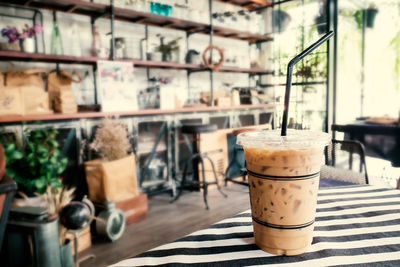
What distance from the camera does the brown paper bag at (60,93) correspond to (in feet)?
8.57

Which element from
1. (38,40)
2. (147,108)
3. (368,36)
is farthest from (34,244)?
(368,36)

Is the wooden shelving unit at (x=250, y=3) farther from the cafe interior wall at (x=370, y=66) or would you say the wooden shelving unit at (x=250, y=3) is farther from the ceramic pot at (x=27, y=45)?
the ceramic pot at (x=27, y=45)

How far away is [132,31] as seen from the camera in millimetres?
3762

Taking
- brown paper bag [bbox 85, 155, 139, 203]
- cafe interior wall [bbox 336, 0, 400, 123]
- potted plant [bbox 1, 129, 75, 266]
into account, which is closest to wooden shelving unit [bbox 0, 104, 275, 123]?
potted plant [bbox 1, 129, 75, 266]

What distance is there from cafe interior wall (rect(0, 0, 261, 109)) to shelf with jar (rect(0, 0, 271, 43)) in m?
0.10

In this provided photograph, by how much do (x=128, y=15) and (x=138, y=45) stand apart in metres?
0.44

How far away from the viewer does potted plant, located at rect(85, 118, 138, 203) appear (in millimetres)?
2424

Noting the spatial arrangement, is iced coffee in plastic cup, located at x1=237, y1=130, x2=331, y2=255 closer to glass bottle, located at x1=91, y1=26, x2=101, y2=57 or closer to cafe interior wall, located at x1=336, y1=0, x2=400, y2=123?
glass bottle, located at x1=91, y1=26, x2=101, y2=57

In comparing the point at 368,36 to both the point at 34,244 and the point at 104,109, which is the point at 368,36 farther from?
the point at 34,244

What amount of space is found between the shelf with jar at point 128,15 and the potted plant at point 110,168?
127 centimetres

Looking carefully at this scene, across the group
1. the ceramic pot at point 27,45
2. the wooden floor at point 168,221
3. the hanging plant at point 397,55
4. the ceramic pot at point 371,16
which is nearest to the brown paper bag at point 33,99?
the ceramic pot at point 27,45

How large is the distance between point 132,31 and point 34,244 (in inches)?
116

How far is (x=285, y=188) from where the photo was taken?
0.50 meters

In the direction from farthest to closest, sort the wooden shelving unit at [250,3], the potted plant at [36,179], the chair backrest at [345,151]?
the wooden shelving unit at [250,3], the potted plant at [36,179], the chair backrest at [345,151]
